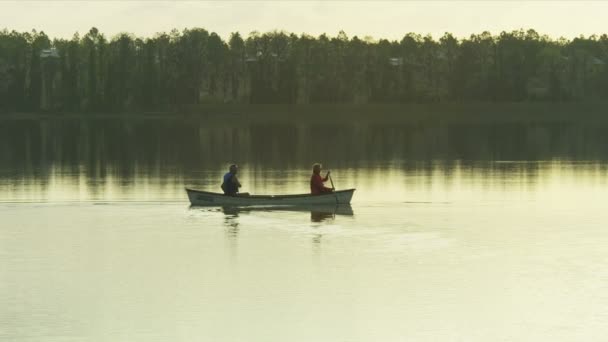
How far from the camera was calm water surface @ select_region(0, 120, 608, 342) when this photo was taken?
2611 centimetres

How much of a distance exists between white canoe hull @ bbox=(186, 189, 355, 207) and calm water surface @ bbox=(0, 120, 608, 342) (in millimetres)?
655

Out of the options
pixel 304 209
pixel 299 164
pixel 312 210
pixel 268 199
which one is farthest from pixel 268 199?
pixel 299 164

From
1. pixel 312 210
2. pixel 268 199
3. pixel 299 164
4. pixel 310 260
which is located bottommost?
pixel 310 260

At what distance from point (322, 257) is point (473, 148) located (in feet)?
219

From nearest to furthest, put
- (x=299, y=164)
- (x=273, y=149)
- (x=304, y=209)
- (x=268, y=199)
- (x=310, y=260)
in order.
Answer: (x=310, y=260)
(x=268, y=199)
(x=304, y=209)
(x=299, y=164)
(x=273, y=149)

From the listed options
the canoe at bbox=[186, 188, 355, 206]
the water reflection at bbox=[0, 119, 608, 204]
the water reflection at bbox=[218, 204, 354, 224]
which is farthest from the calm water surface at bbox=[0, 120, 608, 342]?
the canoe at bbox=[186, 188, 355, 206]

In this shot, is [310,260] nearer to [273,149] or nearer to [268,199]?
[268,199]

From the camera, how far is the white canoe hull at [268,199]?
48562mm

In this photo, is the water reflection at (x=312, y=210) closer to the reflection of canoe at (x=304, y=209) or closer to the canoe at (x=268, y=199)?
the reflection of canoe at (x=304, y=209)

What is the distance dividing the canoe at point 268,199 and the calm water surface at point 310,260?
0.65 m

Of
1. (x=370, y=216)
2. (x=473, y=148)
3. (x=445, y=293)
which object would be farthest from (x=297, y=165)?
(x=445, y=293)

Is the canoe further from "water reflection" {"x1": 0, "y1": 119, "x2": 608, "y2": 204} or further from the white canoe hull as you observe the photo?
"water reflection" {"x1": 0, "y1": 119, "x2": 608, "y2": 204}

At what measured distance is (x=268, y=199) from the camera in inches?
1911

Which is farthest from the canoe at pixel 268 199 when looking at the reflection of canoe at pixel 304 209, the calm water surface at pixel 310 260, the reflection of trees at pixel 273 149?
the reflection of trees at pixel 273 149
